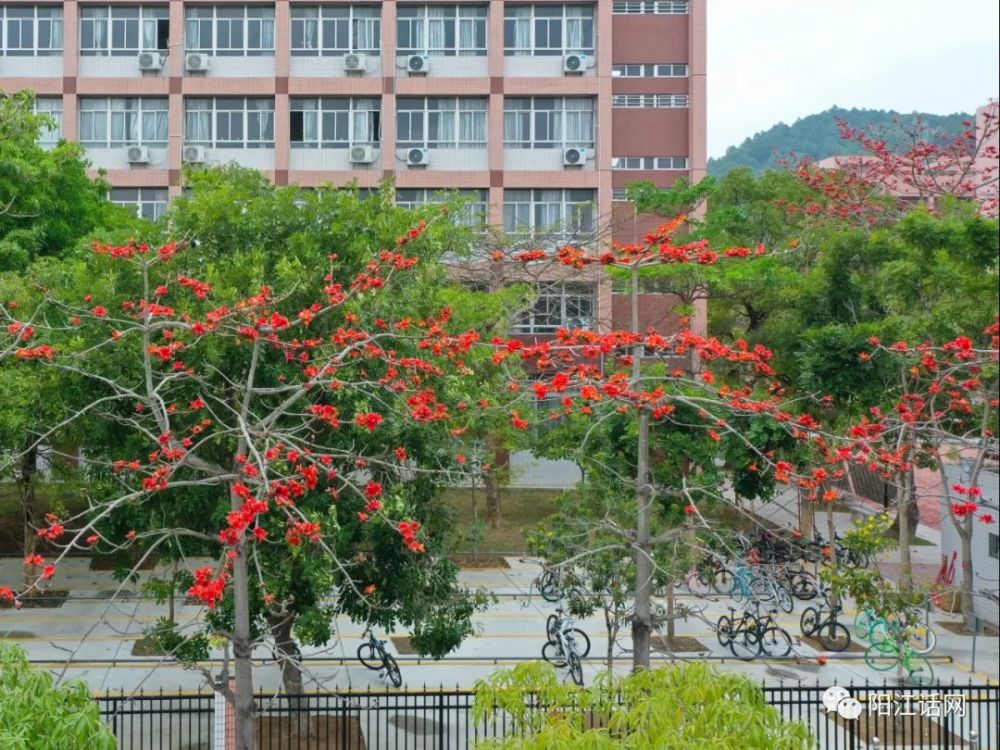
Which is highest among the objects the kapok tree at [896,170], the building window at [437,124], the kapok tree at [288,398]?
the building window at [437,124]

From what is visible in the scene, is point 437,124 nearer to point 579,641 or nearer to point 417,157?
point 417,157

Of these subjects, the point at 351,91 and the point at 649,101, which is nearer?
the point at 351,91

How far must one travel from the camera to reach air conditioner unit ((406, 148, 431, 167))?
1374 inches

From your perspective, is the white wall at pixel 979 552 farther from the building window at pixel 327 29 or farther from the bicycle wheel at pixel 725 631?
the building window at pixel 327 29

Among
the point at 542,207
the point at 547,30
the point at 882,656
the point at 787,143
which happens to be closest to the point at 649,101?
the point at 547,30

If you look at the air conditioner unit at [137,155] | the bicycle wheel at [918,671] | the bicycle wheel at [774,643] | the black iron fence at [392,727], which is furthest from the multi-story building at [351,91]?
the black iron fence at [392,727]

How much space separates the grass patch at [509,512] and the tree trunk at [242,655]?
1722cm

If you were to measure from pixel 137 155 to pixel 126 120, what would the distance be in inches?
53.9

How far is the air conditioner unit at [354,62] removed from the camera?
34781 millimetres

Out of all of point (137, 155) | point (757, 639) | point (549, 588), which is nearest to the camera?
point (757, 639)

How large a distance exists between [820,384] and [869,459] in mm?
5322

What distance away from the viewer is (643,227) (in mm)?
35688

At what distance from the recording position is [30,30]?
35188 mm

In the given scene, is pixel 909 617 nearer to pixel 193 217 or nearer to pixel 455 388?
pixel 455 388
